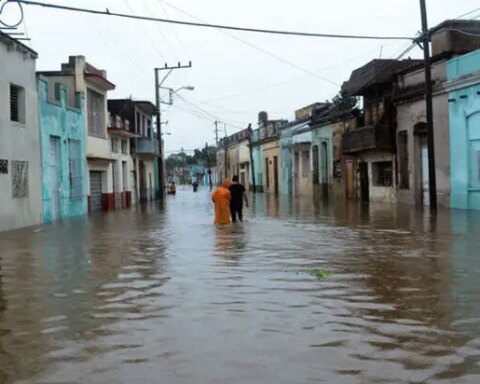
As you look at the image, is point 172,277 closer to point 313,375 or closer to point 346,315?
point 346,315

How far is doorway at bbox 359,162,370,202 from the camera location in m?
34.3

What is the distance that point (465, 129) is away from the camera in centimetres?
2305

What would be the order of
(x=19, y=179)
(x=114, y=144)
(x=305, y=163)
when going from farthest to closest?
1. (x=305, y=163)
2. (x=114, y=144)
3. (x=19, y=179)

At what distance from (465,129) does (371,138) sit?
24.3ft

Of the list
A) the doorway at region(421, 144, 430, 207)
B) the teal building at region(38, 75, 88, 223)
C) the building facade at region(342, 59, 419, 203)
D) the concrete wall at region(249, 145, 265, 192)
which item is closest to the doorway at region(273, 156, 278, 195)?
the concrete wall at region(249, 145, 265, 192)

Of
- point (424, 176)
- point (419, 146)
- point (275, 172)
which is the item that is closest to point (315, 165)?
point (275, 172)

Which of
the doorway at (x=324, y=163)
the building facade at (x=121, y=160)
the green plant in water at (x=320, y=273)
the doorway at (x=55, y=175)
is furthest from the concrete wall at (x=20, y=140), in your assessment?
the doorway at (x=324, y=163)

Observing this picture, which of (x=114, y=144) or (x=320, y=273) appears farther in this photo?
(x=114, y=144)

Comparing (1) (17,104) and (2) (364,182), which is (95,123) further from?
(2) (364,182)

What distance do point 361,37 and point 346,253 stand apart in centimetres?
923

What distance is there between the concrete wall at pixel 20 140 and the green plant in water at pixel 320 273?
11.9 metres

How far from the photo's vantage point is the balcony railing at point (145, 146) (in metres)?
41.7

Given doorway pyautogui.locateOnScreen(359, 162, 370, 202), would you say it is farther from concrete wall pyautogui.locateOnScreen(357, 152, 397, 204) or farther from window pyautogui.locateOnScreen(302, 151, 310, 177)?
window pyautogui.locateOnScreen(302, 151, 310, 177)

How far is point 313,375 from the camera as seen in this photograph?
4.47 meters
